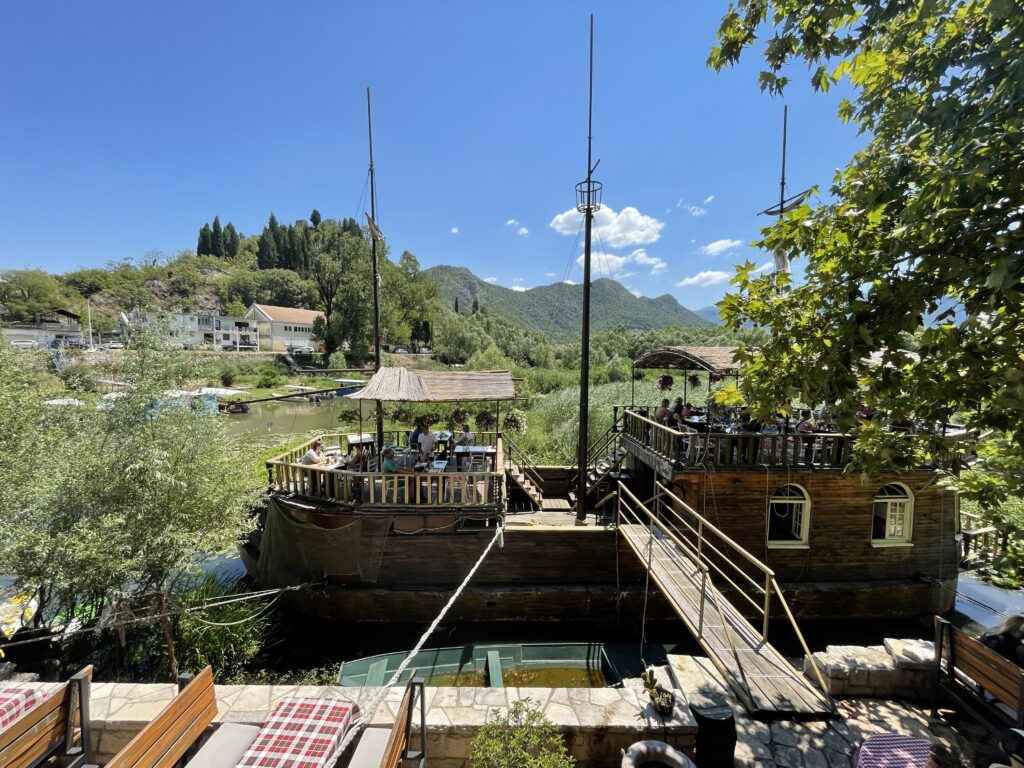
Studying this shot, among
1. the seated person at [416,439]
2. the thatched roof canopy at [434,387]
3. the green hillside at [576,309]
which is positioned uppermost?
the green hillside at [576,309]

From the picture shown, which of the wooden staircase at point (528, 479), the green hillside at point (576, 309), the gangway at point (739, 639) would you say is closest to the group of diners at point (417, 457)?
the wooden staircase at point (528, 479)

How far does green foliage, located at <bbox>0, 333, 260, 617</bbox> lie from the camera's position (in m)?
6.13

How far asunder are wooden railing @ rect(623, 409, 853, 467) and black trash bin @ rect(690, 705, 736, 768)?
556cm

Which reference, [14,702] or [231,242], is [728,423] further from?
[231,242]

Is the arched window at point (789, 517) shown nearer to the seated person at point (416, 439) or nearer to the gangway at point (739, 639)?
the gangway at point (739, 639)

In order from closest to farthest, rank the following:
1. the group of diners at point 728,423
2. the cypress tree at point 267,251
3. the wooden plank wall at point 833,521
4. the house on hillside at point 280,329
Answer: the wooden plank wall at point 833,521 < the group of diners at point 728,423 < the house on hillside at point 280,329 < the cypress tree at point 267,251

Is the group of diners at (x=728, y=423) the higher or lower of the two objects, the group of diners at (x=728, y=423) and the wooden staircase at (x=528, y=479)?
the higher

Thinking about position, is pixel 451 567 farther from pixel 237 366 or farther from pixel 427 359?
pixel 237 366

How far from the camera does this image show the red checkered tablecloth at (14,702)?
399 cm

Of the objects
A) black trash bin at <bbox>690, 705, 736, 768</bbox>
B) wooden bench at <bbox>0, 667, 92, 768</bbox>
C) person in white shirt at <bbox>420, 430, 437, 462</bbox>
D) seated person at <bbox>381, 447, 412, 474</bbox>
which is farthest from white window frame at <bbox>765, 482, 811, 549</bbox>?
wooden bench at <bbox>0, 667, 92, 768</bbox>

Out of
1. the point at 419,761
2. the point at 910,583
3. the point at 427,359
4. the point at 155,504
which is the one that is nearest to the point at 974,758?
the point at 419,761

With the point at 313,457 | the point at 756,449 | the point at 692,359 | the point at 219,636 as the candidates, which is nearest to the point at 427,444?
the point at 313,457

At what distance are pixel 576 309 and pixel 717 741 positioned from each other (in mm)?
166191

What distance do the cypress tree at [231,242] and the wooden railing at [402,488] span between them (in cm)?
15504
